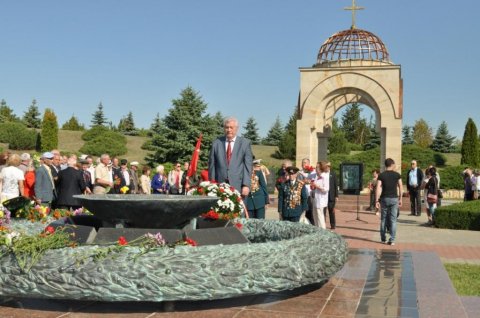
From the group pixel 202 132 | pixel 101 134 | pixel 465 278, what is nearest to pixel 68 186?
pixel 465 278

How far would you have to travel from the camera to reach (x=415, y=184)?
17.8m

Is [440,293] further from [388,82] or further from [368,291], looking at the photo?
[388,82]

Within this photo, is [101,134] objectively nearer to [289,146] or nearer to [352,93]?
[289,146]

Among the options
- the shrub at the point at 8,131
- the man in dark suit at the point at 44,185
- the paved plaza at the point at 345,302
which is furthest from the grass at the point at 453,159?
the paved plaza at the point at 345,302

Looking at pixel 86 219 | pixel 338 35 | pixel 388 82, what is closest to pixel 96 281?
pixel 86 219

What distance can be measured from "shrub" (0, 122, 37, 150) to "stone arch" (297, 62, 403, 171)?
116ft

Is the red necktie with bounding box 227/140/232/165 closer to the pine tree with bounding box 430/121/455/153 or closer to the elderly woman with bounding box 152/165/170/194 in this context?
the elderly woman with bounding box 152/165/170/194

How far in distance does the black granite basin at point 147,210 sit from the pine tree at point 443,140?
54086mm

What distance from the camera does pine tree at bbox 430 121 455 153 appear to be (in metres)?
54.7

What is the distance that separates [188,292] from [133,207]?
108 cm

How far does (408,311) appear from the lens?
4.36m

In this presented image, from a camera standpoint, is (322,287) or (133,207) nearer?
(133,207)

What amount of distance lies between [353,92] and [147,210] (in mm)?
17752

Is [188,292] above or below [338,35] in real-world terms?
below
